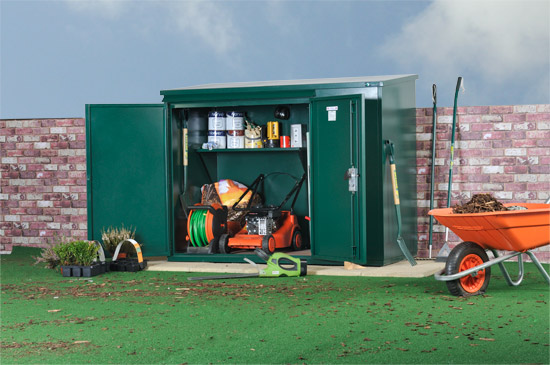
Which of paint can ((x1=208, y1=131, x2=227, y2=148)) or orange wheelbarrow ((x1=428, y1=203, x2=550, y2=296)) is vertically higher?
paint can ((x1=208, y1=131, x2=227, y2=148))

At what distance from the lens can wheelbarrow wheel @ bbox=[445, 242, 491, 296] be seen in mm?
5664

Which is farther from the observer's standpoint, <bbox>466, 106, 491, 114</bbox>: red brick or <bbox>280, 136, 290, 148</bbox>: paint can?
<bbox>280, 136, 290, 148</bbox>: paint can

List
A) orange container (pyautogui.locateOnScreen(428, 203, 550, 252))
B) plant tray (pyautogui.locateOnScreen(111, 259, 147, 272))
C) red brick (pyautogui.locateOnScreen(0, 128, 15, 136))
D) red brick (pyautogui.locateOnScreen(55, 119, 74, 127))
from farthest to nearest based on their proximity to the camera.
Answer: red brick (pyautogui.locateOnScreen(0, 128, 15, 136)) → red brick (pyautogui.locateOnScreen(55, 119, 74, 127)) → plant tray (pyautogui.locateOnScreen(111, 259, 147, 272)) → orange container (pyautogui.locateOnScreen(428, 203, 550, 252))

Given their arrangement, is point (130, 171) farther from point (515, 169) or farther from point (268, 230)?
point (515, 169)

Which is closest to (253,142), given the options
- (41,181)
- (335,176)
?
(335,176)

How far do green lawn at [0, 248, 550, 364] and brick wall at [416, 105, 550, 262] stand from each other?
1504 millimetres

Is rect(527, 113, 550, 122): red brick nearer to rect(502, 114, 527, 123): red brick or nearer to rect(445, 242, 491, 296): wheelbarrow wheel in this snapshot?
rect(502, 114, 527, 123): red brick

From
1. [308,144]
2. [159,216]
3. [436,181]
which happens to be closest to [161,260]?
[159,216]

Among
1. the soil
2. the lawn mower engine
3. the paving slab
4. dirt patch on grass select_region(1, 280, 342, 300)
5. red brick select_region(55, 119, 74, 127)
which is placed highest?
red brick select_region(55, 119, 74, 127)

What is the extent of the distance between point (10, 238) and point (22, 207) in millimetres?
463

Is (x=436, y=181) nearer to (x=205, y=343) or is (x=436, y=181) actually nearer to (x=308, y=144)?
(x=308, y=144)

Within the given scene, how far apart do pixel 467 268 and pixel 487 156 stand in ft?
8.82

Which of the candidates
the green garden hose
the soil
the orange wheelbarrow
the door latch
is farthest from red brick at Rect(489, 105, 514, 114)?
the green garden hose

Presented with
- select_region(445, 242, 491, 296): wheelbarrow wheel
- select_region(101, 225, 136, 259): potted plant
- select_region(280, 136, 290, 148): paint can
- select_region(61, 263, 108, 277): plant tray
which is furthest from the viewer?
A: select_region(280, 136, 290, 148): paint can
